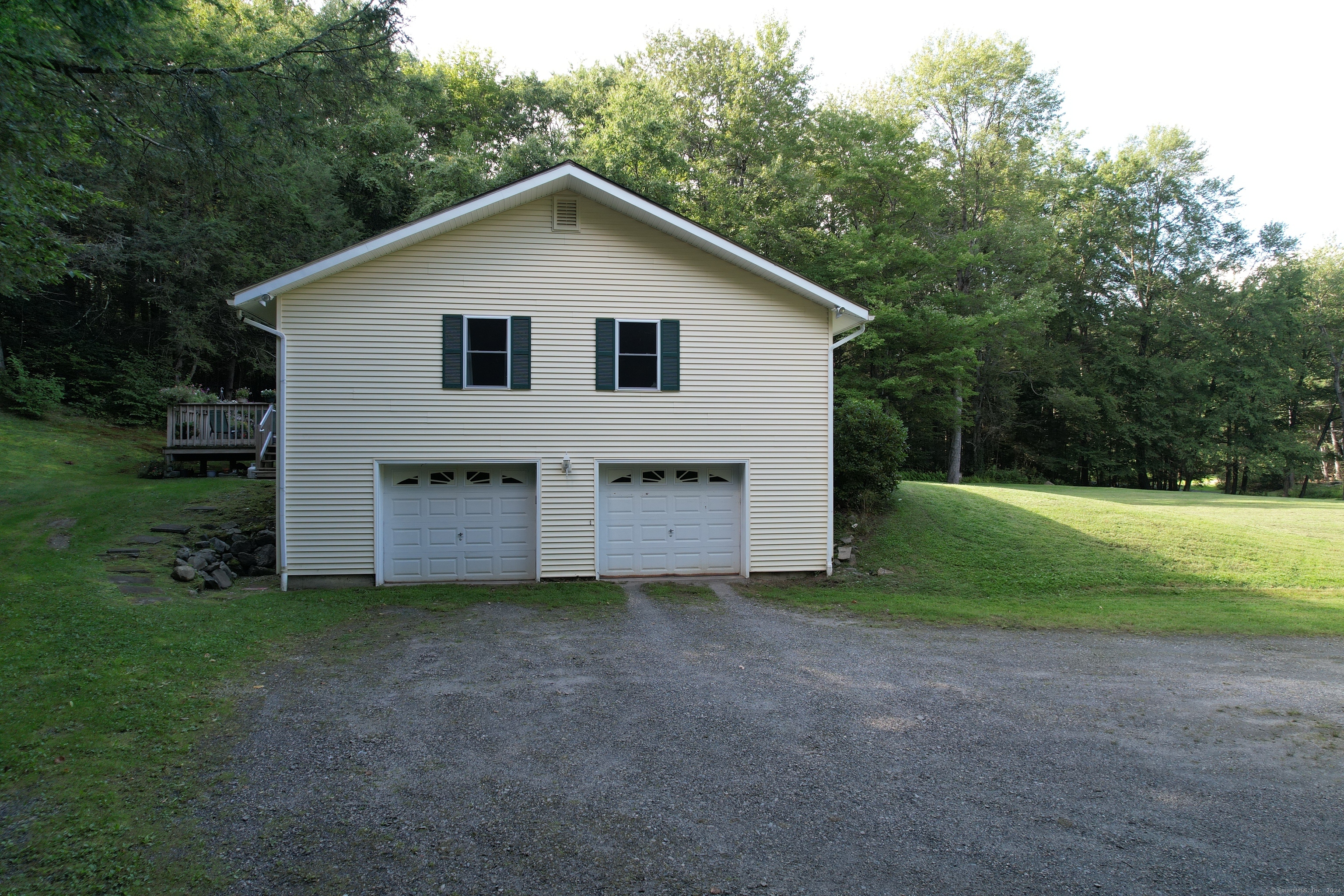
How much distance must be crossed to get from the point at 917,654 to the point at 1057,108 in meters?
33.7

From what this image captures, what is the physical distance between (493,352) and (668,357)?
3119 mm

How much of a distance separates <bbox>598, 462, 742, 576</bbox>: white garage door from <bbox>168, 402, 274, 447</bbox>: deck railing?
10829 millimetres

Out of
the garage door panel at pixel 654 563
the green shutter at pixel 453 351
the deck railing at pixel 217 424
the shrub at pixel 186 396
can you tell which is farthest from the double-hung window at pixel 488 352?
the shrub at pixel 186 396

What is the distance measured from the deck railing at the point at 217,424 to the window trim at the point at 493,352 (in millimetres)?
9123

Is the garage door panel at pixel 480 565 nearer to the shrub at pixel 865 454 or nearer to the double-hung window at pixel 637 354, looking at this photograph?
the double-hung window at pixel 637 354

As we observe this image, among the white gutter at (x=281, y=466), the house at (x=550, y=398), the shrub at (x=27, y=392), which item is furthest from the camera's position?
the shrub at (x=27, y=392)

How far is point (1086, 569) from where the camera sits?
46.3ft

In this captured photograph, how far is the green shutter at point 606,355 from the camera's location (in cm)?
1305

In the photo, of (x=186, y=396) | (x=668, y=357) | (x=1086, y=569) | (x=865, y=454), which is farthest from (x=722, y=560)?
(x=186, y=396)

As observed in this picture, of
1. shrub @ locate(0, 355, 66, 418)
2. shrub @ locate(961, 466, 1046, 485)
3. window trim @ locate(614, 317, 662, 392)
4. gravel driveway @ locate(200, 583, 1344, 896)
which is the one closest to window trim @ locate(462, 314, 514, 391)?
window trim @ locate(614, 317, 662, 392)

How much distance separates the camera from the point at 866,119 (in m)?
27.8

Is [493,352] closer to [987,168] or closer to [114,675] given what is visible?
[114,675]

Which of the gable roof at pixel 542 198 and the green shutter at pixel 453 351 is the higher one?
the gable roof at pixel 542 198

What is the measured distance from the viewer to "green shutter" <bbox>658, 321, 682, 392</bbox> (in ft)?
43.4
